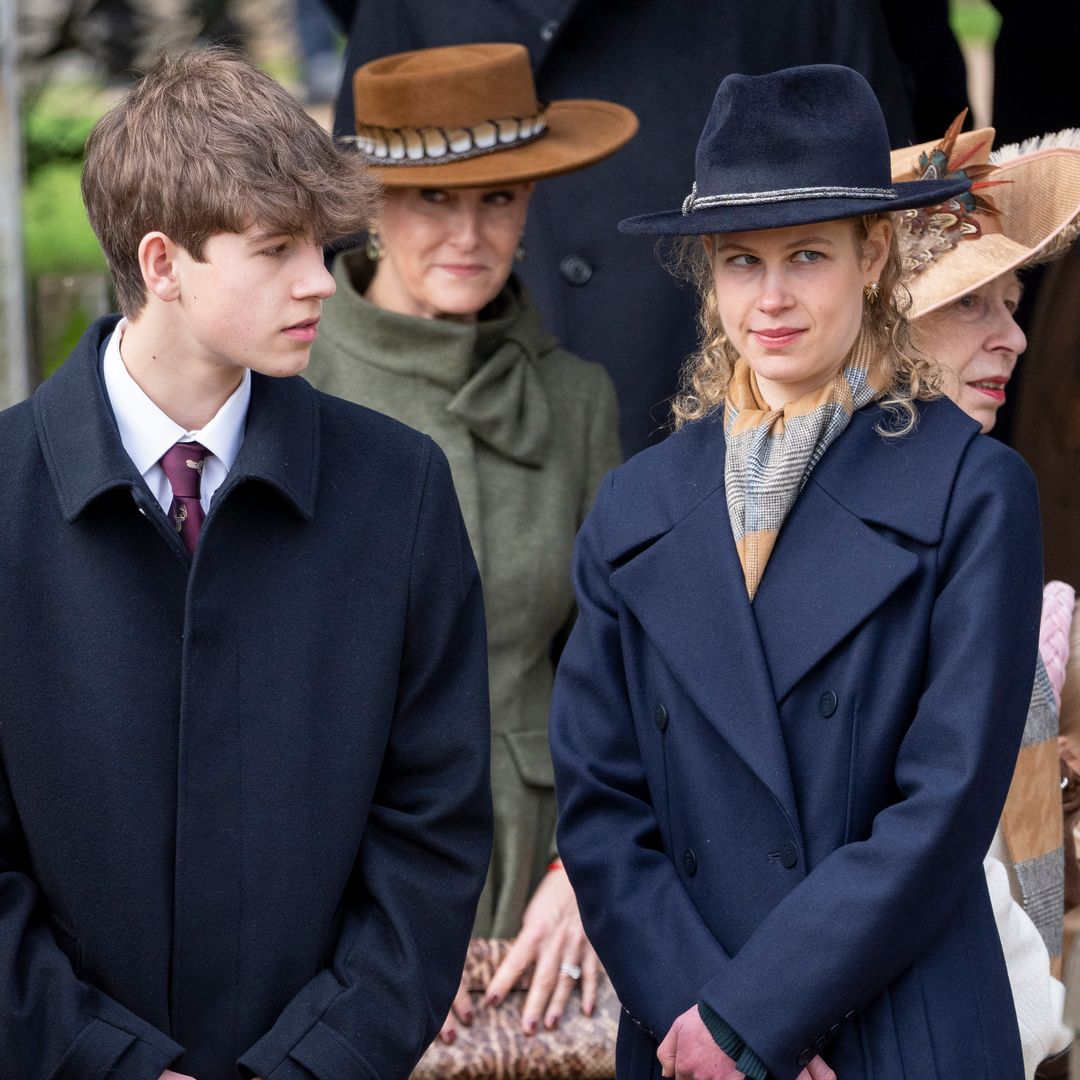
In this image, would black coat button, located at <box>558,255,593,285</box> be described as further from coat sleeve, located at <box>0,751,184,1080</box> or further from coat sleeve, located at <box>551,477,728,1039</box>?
coat sleeve, located at <box>0,751,184,1080</box>

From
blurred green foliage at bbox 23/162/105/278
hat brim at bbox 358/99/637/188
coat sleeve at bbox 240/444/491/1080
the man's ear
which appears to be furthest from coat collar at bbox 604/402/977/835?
blurred green foliage at bbox 23/162/105/278

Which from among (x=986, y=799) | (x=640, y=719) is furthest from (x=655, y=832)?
(x=986, y=799)

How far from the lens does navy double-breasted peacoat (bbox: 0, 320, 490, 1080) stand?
7.45ft

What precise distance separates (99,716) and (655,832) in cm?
76

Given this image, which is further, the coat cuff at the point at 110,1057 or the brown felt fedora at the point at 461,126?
the brown felt fedora at the point at 461,126

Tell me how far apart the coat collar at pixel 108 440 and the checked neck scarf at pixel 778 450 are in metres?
0.56

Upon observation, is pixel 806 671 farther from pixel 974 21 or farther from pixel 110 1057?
pixel 974 21

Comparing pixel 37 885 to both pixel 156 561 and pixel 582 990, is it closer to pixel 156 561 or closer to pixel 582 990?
pixel 156 561

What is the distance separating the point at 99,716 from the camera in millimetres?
2275

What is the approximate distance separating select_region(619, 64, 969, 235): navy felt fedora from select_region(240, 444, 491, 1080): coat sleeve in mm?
509

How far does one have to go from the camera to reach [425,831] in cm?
243

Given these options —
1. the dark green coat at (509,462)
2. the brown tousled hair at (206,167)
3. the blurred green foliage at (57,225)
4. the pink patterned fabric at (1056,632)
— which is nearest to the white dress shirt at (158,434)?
the brown tousled hair at (206,167)

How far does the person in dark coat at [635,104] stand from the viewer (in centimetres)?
390

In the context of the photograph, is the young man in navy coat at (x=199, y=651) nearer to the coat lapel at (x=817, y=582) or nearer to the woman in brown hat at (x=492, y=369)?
the coat lapel at (x=817, y=582)
